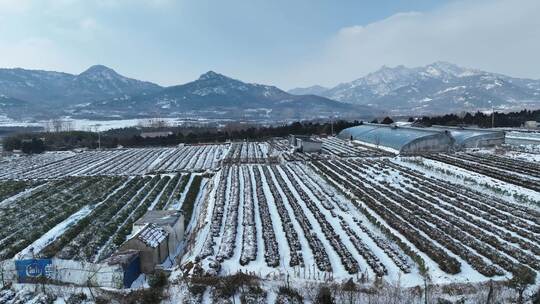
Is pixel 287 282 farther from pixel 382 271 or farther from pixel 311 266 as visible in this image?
pixel 382 271

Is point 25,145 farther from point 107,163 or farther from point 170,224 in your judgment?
point 170,224

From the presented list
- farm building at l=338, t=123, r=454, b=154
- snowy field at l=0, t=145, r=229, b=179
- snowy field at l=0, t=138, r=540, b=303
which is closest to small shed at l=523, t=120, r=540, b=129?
farm building at l=338, t=123, r=454, b=154

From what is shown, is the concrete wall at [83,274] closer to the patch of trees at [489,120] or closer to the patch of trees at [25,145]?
the patch of trees at [25,145]

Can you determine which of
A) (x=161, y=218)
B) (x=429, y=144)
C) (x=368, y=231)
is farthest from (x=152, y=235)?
(x=429, y=144)

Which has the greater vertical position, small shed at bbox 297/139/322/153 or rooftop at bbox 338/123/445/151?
rooftop at bbox 338/123/445/151

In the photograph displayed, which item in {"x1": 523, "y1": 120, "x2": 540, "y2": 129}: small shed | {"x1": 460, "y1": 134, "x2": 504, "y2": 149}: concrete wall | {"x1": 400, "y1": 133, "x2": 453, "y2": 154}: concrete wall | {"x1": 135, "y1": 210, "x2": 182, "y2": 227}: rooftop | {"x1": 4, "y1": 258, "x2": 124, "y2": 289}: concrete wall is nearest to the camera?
{"x1": 4, "y1": 258, "x2": 124, "y2": 289}: concrete wall

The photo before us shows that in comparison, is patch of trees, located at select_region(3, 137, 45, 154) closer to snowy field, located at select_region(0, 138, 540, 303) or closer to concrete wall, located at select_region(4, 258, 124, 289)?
snowy field, located at select_region(0, 138, 540, 303)

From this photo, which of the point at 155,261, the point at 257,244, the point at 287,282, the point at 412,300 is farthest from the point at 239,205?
the point at 412,300
